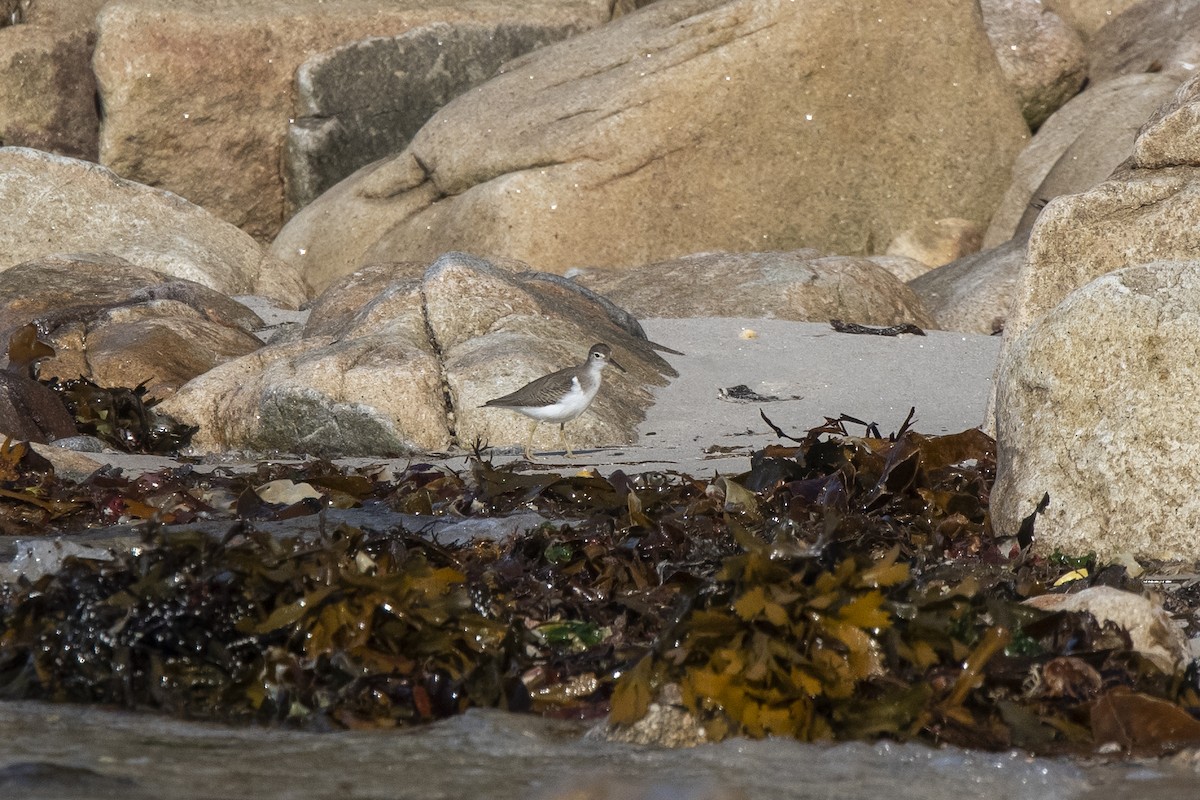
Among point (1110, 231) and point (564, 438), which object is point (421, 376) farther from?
point (1110, 231)

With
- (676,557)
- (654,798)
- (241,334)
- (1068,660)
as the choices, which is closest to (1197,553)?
(1068,660)

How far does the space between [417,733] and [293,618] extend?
1.56 feet

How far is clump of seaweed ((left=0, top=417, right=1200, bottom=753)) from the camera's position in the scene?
3.45m

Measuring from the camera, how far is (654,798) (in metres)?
3.04

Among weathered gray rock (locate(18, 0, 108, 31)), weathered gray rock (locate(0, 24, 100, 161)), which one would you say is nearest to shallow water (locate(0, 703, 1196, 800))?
weathered gray rock (locate(0, 24, 100, 161))

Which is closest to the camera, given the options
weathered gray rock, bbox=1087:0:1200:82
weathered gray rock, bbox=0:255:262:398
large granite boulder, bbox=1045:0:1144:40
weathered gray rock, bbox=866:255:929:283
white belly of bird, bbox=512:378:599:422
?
white belly of bird, bbox=512:378:599:422

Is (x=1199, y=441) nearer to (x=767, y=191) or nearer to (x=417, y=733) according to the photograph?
(x=417, y=733)

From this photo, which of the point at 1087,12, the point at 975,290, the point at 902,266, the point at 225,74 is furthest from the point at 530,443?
the point at 1087,12

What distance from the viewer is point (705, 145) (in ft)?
49.8

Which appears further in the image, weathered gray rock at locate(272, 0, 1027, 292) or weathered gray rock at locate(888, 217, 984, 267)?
weathered gray rock at locate(888, 217, 984, 267)

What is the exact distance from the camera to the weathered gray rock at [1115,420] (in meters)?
4.61

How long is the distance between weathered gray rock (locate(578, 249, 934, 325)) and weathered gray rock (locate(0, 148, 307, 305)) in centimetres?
405

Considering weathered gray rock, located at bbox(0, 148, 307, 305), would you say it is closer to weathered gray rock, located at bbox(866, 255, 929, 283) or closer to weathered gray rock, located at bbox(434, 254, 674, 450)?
weathered gray rock, located at bbox(434, 254, 674, 450)

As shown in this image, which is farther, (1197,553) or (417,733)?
(1197,553)
